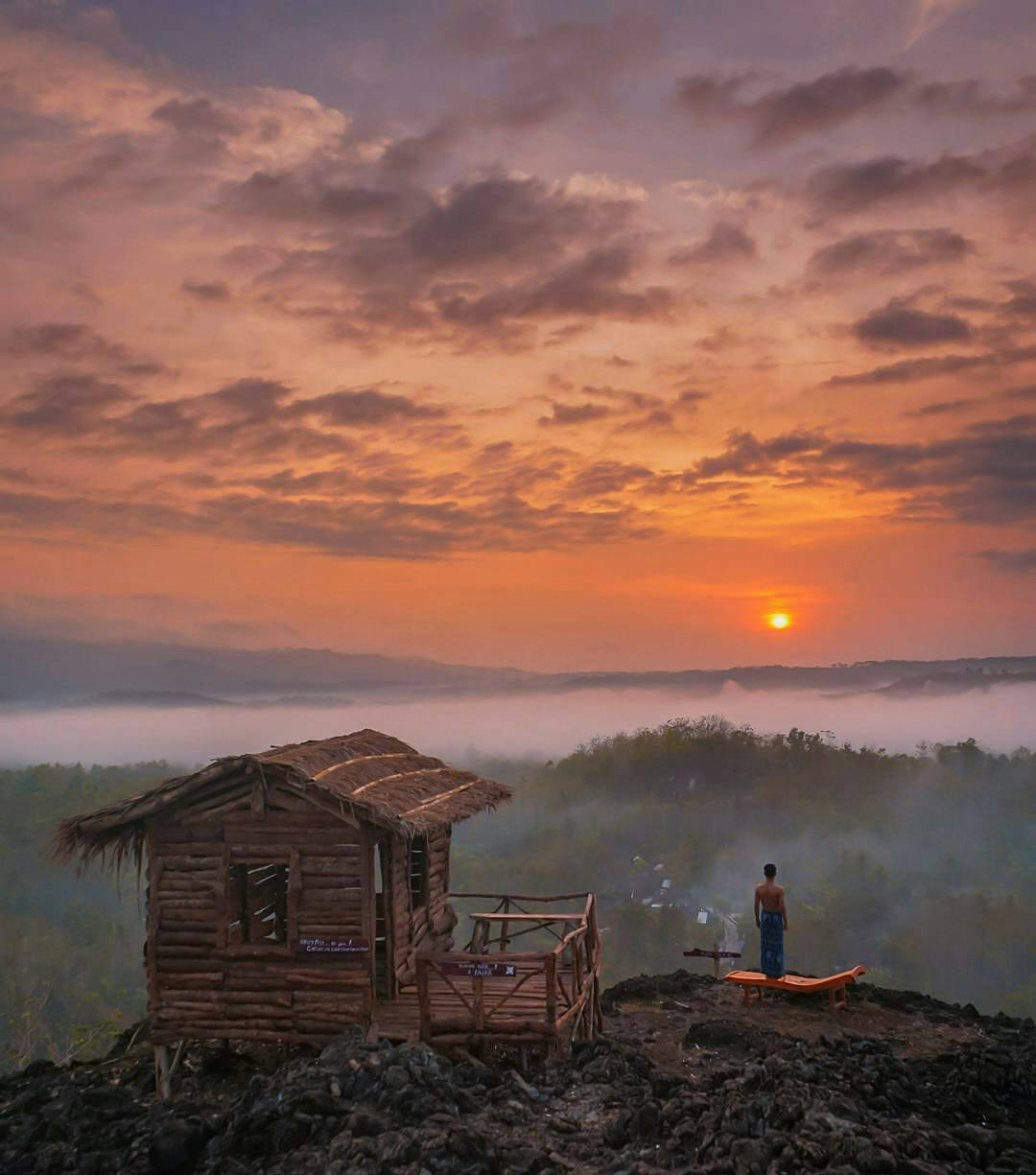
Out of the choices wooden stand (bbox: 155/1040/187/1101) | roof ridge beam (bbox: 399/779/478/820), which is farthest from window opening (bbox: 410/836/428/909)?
wooden stand (bbox: 155/1040/187/1101)

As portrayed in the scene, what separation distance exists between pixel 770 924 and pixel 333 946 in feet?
30.8

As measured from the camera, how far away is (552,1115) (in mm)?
15281

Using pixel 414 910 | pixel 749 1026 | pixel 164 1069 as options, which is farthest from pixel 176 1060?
pixel 749 1026

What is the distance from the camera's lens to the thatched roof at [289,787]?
19.2 metres

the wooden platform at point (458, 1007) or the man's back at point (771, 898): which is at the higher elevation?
the man's back at point (771, 898)

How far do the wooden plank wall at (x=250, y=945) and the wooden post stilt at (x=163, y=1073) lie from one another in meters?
0.38

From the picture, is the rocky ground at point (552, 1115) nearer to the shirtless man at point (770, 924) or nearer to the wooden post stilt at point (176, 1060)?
the wooden post stilt at point (176, 1060)

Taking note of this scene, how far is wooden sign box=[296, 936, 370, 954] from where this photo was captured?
1928cm

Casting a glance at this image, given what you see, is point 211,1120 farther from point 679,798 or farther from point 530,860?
point 679,798

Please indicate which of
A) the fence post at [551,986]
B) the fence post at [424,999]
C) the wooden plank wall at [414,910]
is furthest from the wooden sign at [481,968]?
the wooden plank wall at [414,910]

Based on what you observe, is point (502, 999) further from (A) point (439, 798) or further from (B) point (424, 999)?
(A) point (439, 798)

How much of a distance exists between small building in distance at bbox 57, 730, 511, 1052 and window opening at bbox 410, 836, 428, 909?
2.63 m

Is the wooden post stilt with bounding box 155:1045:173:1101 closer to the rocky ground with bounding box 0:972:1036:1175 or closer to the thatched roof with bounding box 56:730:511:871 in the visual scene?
the rocky ground with bounding box 0:972:1036:1175

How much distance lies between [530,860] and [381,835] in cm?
8413
